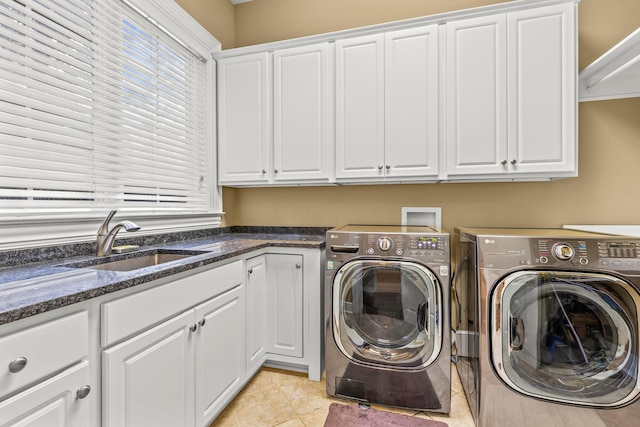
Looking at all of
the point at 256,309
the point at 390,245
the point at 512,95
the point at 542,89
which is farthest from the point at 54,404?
the point at 542,89

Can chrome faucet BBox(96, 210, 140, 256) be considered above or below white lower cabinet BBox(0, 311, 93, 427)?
above

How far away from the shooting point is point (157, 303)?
1185 millimetres

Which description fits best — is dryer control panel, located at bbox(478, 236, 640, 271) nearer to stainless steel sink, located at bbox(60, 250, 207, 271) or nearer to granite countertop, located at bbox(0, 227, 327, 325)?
granite countertop, located at bbox(0, 227, 327, 325)

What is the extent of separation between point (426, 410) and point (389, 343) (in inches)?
16.2

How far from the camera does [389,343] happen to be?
1783 millimetres

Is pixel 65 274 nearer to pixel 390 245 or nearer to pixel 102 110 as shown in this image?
pixel 102 110

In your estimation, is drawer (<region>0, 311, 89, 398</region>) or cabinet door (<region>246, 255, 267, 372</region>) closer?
drawer (<region>0, 311, 89, 398</region>)

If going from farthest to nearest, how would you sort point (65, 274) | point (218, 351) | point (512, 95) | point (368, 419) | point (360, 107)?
point (360, 107) < point (512, 95) < point (368, 419) < point (218, 351) < point (65, 274)

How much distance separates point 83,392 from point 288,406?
1181 millimetres

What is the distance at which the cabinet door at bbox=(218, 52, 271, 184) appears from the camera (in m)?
2.42

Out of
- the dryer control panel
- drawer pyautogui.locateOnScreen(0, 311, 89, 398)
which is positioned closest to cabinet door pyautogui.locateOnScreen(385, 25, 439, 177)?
the dryer control panel

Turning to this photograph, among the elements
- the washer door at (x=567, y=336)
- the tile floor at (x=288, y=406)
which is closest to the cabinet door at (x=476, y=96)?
the washer door at (x=567, y=336)

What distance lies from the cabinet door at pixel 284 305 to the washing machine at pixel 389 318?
276mm

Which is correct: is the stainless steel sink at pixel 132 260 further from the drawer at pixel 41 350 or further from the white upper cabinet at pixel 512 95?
the white upper cabinet at pixel 512 95
